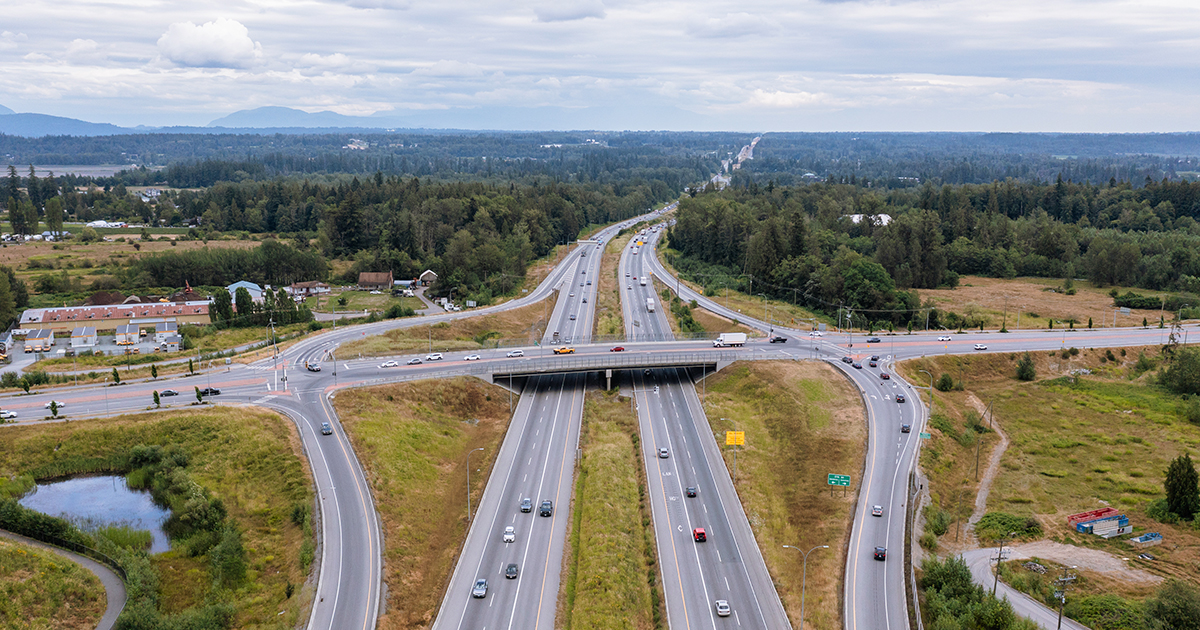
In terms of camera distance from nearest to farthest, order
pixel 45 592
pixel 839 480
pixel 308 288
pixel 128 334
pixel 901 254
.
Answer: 1. pixel 45 592
2. pixel 839 480
3. pixel 128 334
4. pixel 901 254
5. pixel 308 288

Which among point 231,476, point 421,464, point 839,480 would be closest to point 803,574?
point 839,480

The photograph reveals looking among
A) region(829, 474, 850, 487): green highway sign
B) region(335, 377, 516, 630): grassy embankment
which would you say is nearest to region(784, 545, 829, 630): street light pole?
region(829, 474, 850, 487): green highway sign

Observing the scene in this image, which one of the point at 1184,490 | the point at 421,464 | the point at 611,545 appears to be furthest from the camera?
the point at 421,464

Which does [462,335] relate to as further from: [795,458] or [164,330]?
[795,458]

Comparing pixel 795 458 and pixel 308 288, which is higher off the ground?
pixel 308 288

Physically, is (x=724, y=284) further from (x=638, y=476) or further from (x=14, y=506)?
(x=14, y=506)

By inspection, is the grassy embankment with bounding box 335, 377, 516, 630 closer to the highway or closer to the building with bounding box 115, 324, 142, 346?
the highway

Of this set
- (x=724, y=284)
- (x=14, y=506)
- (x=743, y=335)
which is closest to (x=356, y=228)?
(x=724, y=284)
